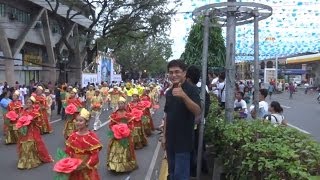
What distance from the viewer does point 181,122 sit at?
5.53 m

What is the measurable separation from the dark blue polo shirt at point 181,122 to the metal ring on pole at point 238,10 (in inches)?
64.9

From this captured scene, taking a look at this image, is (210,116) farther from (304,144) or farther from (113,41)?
(113,41)

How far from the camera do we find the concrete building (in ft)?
108

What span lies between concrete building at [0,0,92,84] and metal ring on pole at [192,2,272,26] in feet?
77.8

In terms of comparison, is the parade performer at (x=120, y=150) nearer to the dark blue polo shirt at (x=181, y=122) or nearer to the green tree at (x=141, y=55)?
the dark blue polo shirt at (x=181, y=122)

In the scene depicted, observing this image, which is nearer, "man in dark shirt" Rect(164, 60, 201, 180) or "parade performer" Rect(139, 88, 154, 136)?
"man in dark shirt" Rect(164, 60, 201, 180)

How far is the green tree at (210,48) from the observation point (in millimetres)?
14664

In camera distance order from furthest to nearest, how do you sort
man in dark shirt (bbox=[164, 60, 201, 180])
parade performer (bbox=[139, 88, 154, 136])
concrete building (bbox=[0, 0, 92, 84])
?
concrete building (bbox=[0, 0, 92, 84]) < parade performer (bbox=[139, 88, 154, 136]) < man in dark shirt (bbox=[164, 60, 201, 180])

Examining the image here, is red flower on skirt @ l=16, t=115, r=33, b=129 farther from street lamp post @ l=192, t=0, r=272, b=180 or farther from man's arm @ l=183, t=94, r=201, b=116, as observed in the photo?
man's arm @ l=183, t=94, r=201, b=116

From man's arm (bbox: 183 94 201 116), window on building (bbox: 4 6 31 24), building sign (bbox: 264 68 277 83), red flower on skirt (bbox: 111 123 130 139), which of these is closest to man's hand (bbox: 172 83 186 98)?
man's arm (bbox: 183 94 201 116)

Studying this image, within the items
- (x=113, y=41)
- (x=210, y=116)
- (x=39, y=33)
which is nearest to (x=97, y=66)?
(x=113, y=41)

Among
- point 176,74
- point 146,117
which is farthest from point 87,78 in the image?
point 176,74

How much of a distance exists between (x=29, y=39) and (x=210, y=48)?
86.7 ft

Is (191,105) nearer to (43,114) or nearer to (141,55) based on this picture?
(43,114)
